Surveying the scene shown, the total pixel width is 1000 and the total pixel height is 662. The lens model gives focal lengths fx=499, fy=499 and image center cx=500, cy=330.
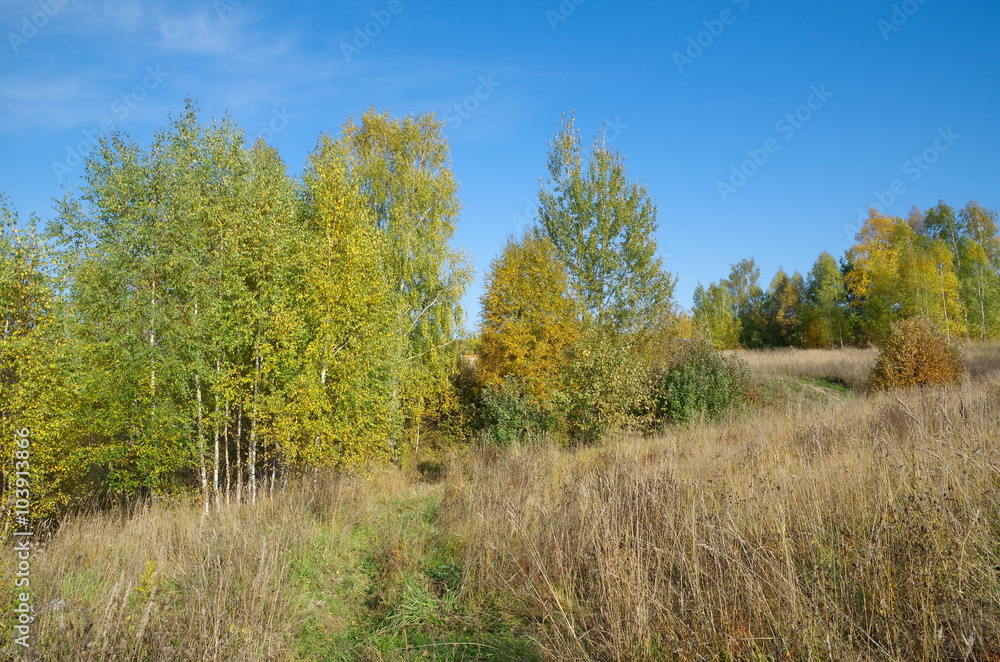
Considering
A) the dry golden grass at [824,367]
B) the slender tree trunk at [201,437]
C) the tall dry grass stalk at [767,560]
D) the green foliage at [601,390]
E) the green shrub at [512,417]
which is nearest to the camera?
the tall dry grass stalk at [767,560]

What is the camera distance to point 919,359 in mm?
14727

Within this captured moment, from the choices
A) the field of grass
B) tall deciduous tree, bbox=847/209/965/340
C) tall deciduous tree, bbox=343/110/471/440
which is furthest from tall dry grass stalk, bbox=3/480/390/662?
tall deciduous tree, bbox=847/209/965/340

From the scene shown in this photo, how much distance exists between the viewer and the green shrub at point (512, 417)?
14.4 meters

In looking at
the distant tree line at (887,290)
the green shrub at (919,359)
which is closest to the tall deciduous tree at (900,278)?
the distant tree line at (887,290)

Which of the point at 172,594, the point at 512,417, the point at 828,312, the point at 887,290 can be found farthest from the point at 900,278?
the point at 172,594

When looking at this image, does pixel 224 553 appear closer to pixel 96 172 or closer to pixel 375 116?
pixel 96 172

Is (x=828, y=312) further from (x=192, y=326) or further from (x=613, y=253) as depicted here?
(x=192, y=326)

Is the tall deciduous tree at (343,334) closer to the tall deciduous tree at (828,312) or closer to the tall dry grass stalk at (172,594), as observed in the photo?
the tall dry grass stalk at (172,594)

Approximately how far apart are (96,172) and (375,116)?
31.3 feet

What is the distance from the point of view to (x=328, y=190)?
1190 centimetres

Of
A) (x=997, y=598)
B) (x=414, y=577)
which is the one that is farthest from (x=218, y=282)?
(x=997, y=598)

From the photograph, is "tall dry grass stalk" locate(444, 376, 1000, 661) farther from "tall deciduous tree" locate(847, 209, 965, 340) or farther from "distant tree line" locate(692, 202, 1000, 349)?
"tall deciduous tree" locate(847, 209, 965, 340)

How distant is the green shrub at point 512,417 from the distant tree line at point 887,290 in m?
11.1

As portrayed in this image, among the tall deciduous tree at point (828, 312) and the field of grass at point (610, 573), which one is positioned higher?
the tall deciduous tree at point (828, 312)
